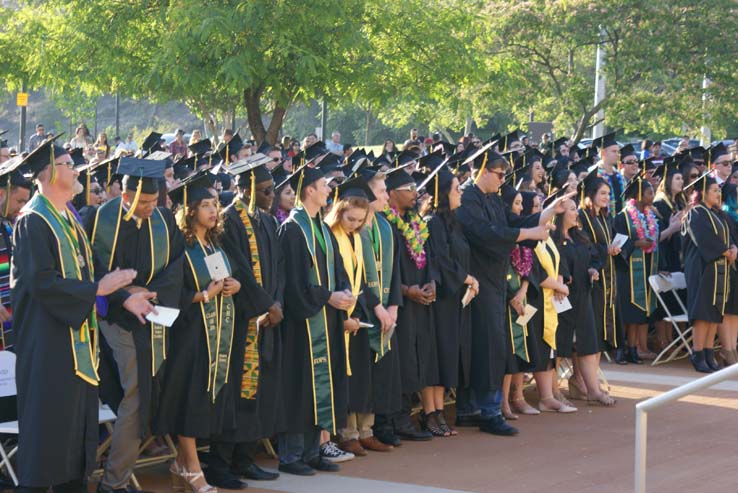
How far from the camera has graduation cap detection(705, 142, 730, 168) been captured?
1558 centimetres

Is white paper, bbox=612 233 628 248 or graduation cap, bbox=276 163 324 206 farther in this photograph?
white paper, bbox=612 233 628 248

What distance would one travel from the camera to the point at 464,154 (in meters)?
16.2

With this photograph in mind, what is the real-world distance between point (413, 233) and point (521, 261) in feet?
4.35

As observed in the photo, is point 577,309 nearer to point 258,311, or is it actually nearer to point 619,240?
point 619,240

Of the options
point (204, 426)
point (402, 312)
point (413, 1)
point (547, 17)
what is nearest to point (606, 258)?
point (402, 312)

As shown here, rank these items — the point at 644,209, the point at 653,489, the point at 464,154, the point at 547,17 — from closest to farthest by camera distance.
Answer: the point at 653,489 → the point at 644,209 → the point at 464,154 → the point at 547,17

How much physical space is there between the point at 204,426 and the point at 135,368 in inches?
25.6

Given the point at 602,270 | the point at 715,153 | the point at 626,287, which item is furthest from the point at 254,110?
the point at 602,270

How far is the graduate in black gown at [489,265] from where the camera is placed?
9.98m

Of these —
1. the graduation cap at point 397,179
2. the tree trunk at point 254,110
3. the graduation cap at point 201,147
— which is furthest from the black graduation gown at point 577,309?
the tree trunk at point 254,110

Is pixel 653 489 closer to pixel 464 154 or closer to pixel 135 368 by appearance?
pixel 135 368

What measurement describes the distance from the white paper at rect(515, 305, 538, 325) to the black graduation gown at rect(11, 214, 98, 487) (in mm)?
4665

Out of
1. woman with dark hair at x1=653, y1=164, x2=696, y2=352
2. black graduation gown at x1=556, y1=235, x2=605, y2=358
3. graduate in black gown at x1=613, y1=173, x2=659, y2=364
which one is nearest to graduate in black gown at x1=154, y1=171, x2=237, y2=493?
black graduation gown at x1=556, y1=235, x2=605, y2=358

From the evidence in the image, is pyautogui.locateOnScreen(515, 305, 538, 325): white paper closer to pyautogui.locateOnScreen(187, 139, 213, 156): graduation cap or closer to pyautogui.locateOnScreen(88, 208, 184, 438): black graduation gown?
pyautogui.locateOnScreen(88, 208, 184, 438): black graduation gown
